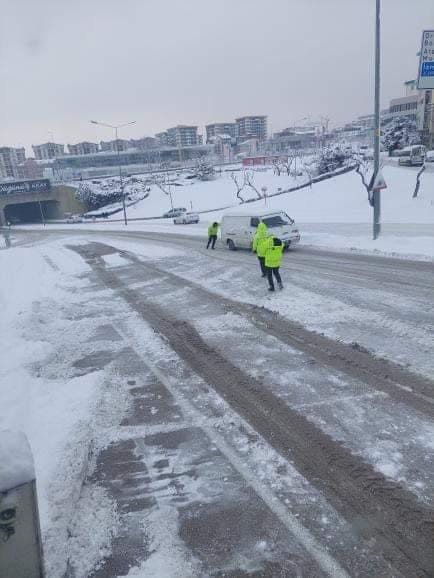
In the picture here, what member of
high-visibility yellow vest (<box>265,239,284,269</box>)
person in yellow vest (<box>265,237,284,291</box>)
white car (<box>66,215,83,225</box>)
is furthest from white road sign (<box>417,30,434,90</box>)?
white car (<box>66,215,83,225</box>)

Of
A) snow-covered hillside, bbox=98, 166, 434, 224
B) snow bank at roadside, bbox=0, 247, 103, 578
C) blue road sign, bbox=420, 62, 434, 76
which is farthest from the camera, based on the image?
snow-covered hillside, bbox=98, 166, 434, 224

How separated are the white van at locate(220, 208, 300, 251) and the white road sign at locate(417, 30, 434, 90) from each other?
713 centimetres

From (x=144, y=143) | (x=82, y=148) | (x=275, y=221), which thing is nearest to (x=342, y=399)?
(x=275, y=221)

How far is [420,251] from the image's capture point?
15.6 meters

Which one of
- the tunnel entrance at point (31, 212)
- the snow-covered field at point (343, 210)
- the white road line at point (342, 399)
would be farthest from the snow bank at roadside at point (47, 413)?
the tunnel entrance at point (31, 212)

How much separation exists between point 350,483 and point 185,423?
86.4 inches

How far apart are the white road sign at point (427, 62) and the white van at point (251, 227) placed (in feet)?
23.4

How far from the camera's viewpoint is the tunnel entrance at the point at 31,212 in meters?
76.5

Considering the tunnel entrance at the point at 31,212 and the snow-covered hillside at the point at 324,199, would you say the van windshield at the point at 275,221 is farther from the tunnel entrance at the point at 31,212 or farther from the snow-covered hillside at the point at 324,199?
the tunnel entrance at the point at 31,212

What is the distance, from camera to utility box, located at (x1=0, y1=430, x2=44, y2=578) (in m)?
2.62

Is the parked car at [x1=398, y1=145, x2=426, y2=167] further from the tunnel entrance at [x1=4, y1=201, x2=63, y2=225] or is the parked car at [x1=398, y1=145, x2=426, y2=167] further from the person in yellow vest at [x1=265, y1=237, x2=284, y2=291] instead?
the tunnel entrance at [x1=4, y1=201, x2=63, y2=225]

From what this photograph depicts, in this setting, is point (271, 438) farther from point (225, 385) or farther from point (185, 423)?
point (225, 385)

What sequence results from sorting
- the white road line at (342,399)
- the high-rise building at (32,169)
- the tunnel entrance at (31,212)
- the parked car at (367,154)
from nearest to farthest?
the white road line at (342,399) → the parked car at (367,154) → the tunnel entrance at (31,212) → the high-rise building at (32,169)

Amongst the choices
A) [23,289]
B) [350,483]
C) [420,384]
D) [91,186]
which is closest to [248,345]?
[420,384]
